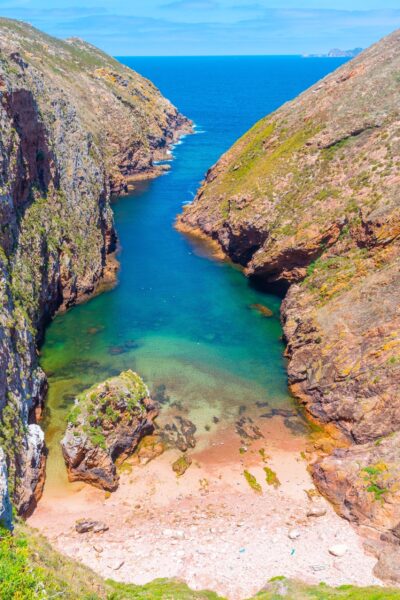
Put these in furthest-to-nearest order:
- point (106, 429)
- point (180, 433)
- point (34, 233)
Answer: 1. point (34, 233)
2. point (180, 433)
3. point (106, 429)

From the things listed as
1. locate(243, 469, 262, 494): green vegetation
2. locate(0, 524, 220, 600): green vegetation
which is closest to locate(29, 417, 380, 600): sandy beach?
locate(243, 469, 262, 494): green vegetation

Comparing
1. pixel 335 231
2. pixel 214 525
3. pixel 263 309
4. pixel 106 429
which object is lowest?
pixel 214 525

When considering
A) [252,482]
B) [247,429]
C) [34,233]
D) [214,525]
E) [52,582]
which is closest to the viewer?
[52,582]

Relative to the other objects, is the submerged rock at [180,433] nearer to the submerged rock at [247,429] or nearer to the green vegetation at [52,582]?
the submerged rock at [247,429]

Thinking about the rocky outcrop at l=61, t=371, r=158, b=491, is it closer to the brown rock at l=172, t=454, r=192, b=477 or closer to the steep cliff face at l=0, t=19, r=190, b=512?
the steep cliff face at l=0, t=19, r=190, b=512

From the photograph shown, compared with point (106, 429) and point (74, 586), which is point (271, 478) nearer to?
point (106, 429)

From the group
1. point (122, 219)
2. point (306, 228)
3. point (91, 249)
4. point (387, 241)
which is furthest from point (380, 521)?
point (122, 219)

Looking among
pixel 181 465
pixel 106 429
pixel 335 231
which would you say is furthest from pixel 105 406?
pixel 335 231
